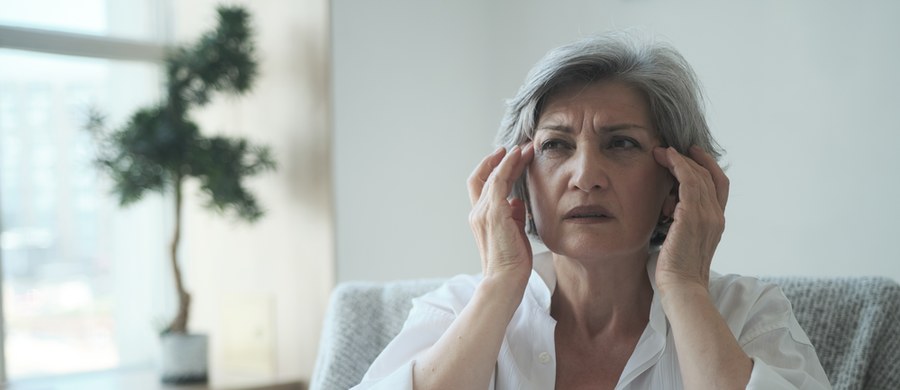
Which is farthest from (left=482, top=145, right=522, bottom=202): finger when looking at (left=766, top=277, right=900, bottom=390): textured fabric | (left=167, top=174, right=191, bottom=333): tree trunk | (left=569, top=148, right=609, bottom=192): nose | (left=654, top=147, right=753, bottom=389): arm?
(left=167, top=174, right=191, bottom=333): tree trunk

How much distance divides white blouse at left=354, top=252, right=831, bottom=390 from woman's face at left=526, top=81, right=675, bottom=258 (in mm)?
129

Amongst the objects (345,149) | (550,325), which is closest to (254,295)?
(345,149)

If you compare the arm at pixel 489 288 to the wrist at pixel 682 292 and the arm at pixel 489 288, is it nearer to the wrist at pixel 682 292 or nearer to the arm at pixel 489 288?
the arm at pixel 489 288

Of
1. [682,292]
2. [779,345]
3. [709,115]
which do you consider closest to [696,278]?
[682,292]

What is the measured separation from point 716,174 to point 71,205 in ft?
7.99

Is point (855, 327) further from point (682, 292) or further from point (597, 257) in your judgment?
point (597, 257)

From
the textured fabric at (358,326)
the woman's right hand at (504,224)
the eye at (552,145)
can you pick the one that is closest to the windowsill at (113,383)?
the textured fabric at (358,326)

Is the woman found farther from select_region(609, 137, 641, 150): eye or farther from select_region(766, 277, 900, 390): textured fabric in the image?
select_region(766, 277, 900, 390): textured fabric

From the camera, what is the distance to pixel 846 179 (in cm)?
208

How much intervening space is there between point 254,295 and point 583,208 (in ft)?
6.35

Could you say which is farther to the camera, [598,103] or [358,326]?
[358,326]

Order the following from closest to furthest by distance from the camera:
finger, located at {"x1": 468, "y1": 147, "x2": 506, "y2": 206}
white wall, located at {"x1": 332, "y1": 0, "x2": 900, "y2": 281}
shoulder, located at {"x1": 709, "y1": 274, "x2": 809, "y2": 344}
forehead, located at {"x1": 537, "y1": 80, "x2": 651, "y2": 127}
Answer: shoulder, located at {"x1": 709, "y1": 274, "x2": 809, "y2": 344}, forehead, located at {"x1": 537, "y1": 80, "x2": 651, "y2": 127}, finger, located at {"x1": 468, "y1": 147, "x2": 506, "y2": 206}, white wall, located at {"x1": 332, "y1": 0, "x2": 900, "y2": 281}

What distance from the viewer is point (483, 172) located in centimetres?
159

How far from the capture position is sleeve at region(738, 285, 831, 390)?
1.27m
